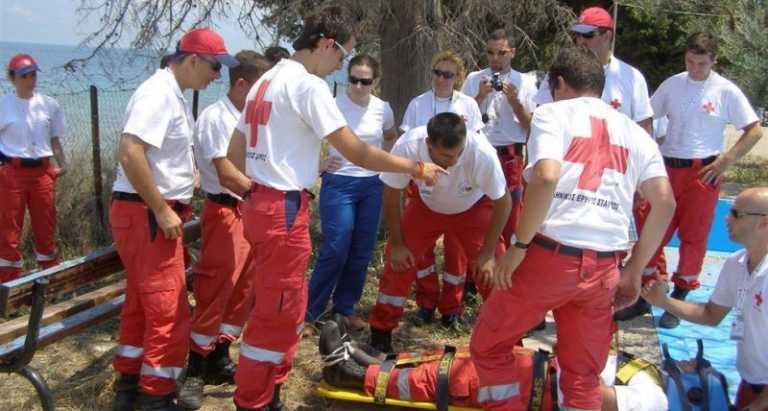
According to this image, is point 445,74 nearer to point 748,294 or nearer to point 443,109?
point 443,109

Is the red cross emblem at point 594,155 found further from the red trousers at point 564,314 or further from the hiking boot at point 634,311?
the hiking boot at point 634,311

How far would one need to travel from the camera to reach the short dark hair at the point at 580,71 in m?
3.28

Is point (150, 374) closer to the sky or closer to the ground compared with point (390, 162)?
closer to the ground

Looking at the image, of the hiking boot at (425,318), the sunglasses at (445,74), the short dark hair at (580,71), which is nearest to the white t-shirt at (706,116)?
the sunglasses at (445,74)

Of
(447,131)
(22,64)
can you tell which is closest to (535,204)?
(447,131)

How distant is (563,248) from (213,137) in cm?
199

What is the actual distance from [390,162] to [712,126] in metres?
2.95

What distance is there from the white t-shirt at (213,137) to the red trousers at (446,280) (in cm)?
154

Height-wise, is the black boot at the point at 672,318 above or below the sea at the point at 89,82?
below

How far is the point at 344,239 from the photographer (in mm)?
4875

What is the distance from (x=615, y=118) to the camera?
320 centimetres

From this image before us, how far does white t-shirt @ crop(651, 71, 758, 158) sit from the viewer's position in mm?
5316

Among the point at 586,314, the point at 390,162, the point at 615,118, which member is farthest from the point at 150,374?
the point at 615,118

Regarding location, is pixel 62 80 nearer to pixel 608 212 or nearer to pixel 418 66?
pixel 418 66
